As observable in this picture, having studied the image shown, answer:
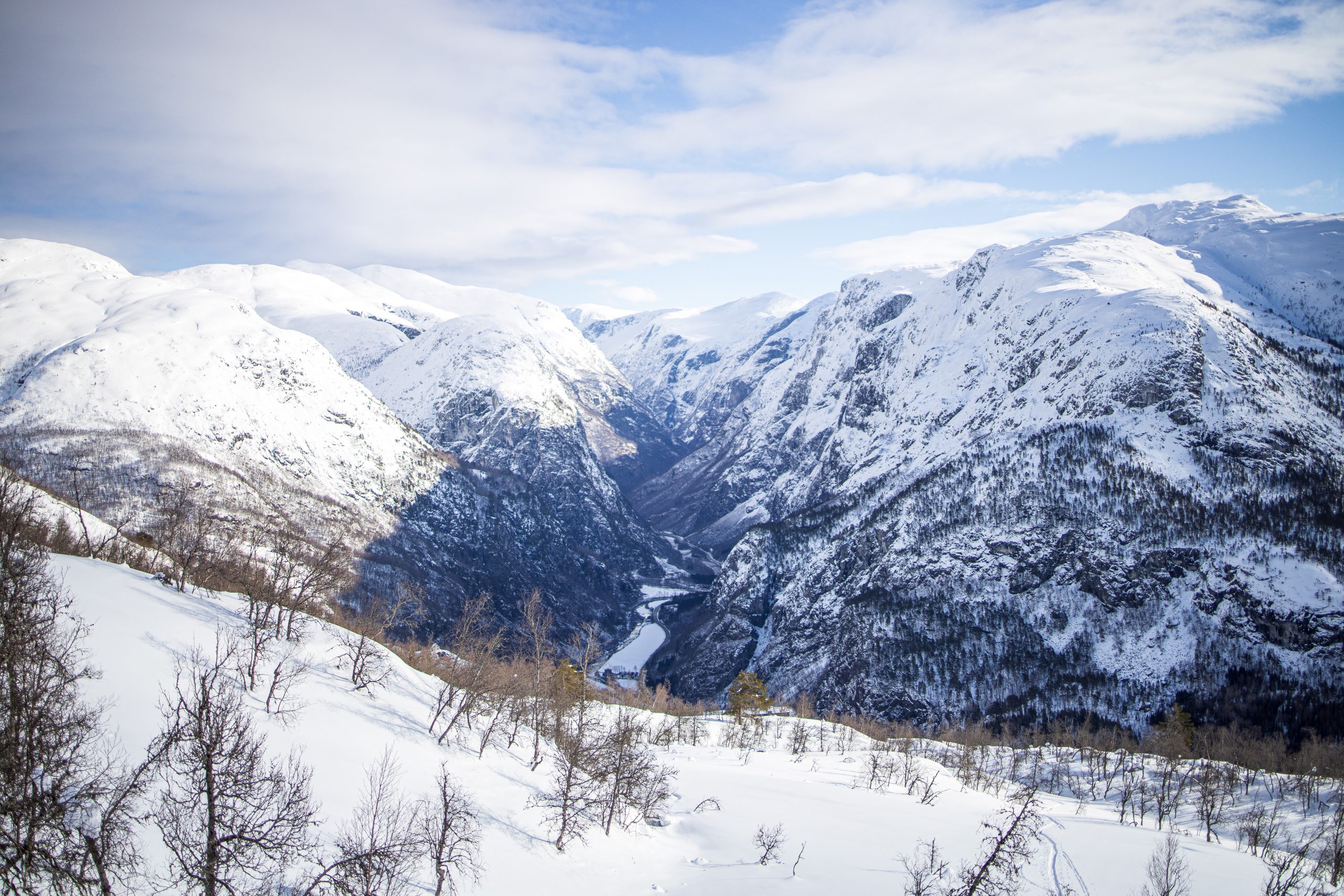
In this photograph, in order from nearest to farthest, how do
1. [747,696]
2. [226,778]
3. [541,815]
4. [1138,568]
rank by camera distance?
[226,778] < [541,815] < [747,696] < [1138,568]

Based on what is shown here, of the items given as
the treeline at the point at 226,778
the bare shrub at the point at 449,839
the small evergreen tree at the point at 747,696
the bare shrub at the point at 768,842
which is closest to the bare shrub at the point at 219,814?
the treeline at the point at 226,778

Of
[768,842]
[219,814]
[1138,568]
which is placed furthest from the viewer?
[1138,568]

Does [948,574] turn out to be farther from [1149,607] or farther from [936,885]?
[936,885]

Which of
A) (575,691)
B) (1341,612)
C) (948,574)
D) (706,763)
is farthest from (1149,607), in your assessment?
(575,691)

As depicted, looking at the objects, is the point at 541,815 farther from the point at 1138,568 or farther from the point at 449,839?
the point at 1138,568

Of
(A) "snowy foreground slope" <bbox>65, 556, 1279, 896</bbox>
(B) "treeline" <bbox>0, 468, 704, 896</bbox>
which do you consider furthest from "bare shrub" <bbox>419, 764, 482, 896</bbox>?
(A) "snowy foreground slope" <bbox>65, 556, 1279, 896</bbox>

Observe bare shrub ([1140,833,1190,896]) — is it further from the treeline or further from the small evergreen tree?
A: the small evergreen tree

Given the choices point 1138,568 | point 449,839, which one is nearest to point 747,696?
point 449,839

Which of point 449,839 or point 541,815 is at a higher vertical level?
point 449,839
